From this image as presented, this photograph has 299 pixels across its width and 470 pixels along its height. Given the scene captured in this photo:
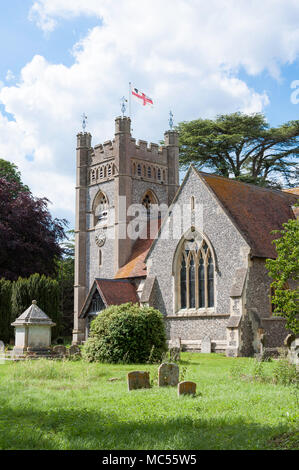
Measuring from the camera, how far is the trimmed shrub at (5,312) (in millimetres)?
31828

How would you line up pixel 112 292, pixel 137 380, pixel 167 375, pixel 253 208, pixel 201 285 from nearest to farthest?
pixel 137 380 < pixel 167 375 < pixel 201 285 < pixel 253 208 < pixel 112 292

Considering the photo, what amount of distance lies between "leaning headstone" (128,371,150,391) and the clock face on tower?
25774 millimetres

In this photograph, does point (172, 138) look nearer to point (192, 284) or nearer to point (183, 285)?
point (183, 285)

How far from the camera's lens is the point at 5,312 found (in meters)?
→ 32.6

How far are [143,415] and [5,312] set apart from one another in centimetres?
2565

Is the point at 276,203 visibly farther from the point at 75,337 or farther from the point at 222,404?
the point at 222,404

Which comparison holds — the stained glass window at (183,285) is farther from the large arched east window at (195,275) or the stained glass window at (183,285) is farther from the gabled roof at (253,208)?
the gabled roof at (253,208)

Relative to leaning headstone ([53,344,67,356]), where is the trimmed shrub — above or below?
above

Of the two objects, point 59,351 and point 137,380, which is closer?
point 137,380

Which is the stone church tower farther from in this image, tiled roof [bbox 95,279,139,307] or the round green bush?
the round green bush

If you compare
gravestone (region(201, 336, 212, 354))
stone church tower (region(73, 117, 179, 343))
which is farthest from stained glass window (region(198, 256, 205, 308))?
stone church tower (region(73, 117, 179, 343))

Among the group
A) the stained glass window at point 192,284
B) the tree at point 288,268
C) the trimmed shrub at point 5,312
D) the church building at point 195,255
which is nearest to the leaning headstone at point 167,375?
the tree at point 288,268

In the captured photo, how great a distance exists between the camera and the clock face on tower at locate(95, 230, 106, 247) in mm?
37250

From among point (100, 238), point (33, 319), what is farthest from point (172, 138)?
point (33, 319)
